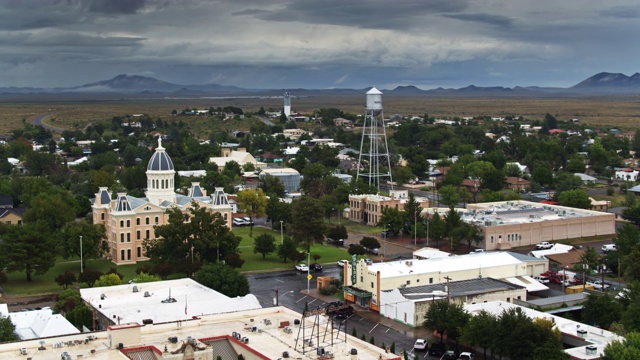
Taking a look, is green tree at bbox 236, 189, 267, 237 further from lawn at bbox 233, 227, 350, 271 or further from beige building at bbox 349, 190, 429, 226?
beige building at bbox 349, 190, 429, 226

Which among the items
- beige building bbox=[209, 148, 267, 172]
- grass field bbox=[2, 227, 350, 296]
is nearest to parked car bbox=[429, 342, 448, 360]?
grass field bbox=[2, 227, 350, 296]

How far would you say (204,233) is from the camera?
7012 centimetres

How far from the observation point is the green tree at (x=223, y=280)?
193 ft

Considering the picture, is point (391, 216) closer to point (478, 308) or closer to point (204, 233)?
point (204, 233)

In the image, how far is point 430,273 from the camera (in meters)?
62.6

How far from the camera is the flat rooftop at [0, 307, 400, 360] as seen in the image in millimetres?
37625

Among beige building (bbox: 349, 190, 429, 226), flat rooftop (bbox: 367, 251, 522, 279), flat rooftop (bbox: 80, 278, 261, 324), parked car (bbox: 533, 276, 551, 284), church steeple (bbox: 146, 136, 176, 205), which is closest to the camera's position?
flat rooftop (bbox: 80, 278, 261, 324)

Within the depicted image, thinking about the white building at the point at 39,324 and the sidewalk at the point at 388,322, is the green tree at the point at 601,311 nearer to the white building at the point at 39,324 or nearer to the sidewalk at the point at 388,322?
the sidewalk at the point at 388,322

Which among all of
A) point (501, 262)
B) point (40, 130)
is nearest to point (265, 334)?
point (501, 262)

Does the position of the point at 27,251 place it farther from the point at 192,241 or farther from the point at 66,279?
the point at 192,241

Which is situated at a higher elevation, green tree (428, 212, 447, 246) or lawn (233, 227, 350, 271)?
green tree (428, 212, 447, 246)

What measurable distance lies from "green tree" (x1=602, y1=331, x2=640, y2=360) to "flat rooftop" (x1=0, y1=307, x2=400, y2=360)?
1094cm

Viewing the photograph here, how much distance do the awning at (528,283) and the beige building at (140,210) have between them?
1096 inches

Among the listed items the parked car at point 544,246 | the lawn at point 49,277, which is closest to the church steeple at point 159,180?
the lawn at point 49,277
